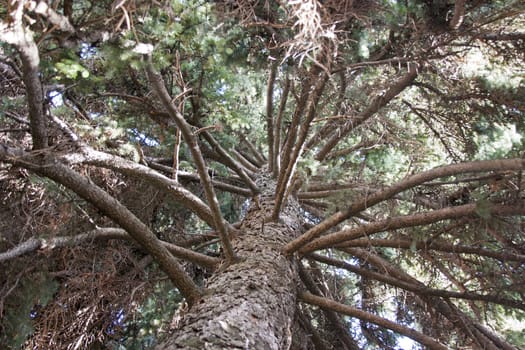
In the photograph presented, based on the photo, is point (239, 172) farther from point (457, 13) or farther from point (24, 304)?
point (457, 13)

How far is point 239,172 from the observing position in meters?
5.12

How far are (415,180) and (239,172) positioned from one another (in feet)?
8.52

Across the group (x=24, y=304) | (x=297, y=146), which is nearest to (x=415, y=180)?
(x=297, y=146)

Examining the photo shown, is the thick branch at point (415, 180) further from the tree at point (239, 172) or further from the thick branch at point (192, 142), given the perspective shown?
the thick branch at point (192, 142)

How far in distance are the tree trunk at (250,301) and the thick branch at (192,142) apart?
0.30m

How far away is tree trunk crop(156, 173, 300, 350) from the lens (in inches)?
97.2

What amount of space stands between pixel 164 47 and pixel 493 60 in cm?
299

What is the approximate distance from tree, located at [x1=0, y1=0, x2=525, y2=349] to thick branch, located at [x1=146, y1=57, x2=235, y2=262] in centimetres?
1

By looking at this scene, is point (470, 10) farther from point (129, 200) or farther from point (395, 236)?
point (129, 200)

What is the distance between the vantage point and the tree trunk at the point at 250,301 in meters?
2.47

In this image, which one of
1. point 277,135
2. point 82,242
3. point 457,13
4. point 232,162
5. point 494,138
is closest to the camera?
point 457,13

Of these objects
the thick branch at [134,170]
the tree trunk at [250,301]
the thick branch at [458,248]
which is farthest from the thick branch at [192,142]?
the thick branch at [458,248]

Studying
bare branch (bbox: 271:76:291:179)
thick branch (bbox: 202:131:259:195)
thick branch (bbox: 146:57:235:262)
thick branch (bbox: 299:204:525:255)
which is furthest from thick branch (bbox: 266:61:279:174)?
thick branch (bbox: 299:204:525:255)

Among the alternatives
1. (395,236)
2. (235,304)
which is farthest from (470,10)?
(235,304)
